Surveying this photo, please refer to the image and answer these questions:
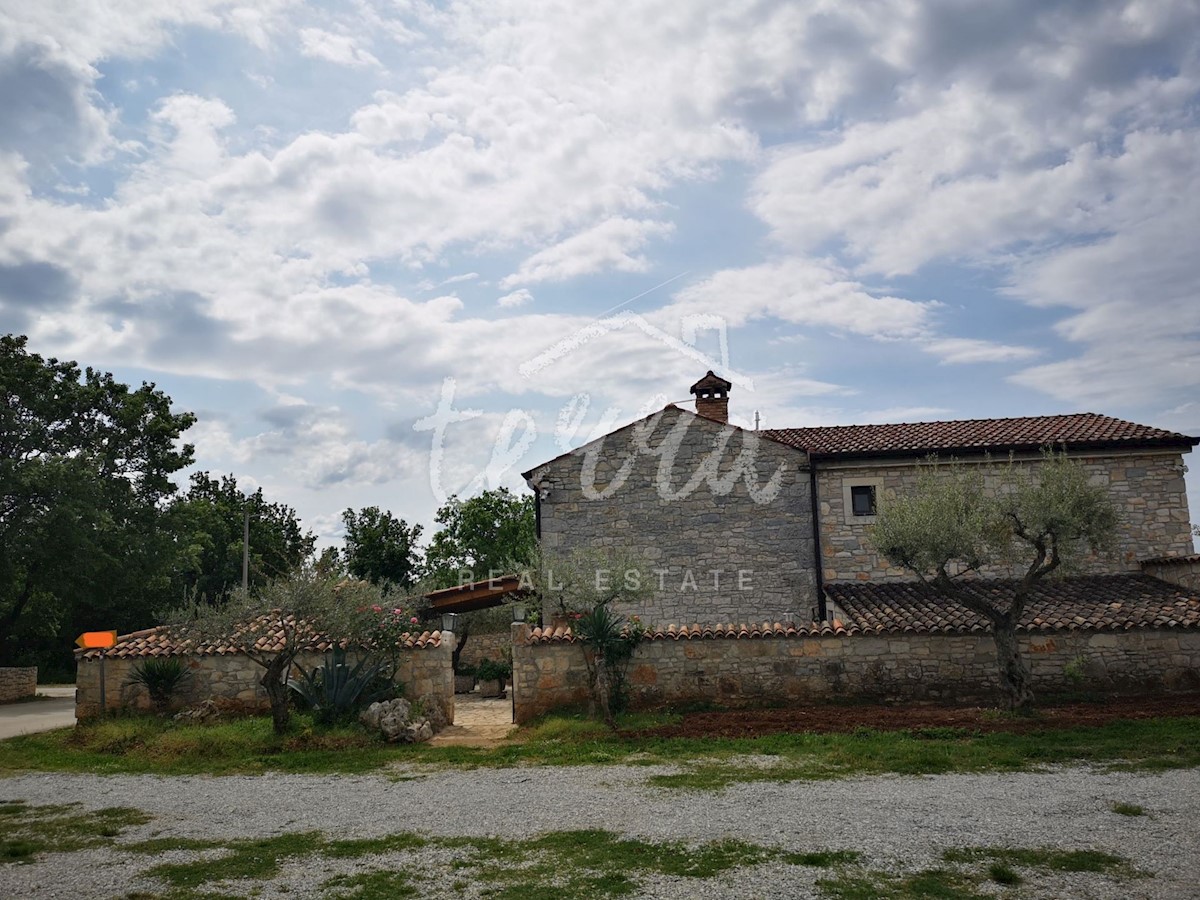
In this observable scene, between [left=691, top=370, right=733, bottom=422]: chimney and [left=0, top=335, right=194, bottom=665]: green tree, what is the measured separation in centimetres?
1834

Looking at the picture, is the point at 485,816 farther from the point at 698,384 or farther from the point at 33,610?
the point at 33,610

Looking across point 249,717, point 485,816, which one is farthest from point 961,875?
point 249,717

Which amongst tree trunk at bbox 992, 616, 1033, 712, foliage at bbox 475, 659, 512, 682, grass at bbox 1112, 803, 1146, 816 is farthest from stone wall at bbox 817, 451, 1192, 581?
grass at bbox 1112, 803, 1146, 816

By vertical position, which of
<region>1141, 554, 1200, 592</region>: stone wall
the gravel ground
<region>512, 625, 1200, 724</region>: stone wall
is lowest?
the gravel ground

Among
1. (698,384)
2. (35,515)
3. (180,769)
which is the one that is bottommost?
(180,769)

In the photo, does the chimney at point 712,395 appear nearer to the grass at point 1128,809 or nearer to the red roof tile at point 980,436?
the red roof tile at point 980,436

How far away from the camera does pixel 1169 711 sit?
1341 cm

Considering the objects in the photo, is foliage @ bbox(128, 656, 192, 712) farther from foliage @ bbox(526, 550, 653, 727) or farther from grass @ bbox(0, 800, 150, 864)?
foliage @ bbox(526, 550, 653, 727)

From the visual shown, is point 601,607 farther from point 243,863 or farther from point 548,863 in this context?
point 243,863

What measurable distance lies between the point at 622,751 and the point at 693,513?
884cm

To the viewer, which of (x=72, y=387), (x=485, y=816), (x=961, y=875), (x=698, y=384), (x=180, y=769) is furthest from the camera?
(x=72, y=387)

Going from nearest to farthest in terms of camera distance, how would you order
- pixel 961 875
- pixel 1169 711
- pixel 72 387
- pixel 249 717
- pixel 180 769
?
pixel 961 875, pixel 180 769, pixel 1169 711, pixel 249 717, pixel 72 387

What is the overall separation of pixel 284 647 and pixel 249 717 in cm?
210

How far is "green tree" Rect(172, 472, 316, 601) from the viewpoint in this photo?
30.3 metres
